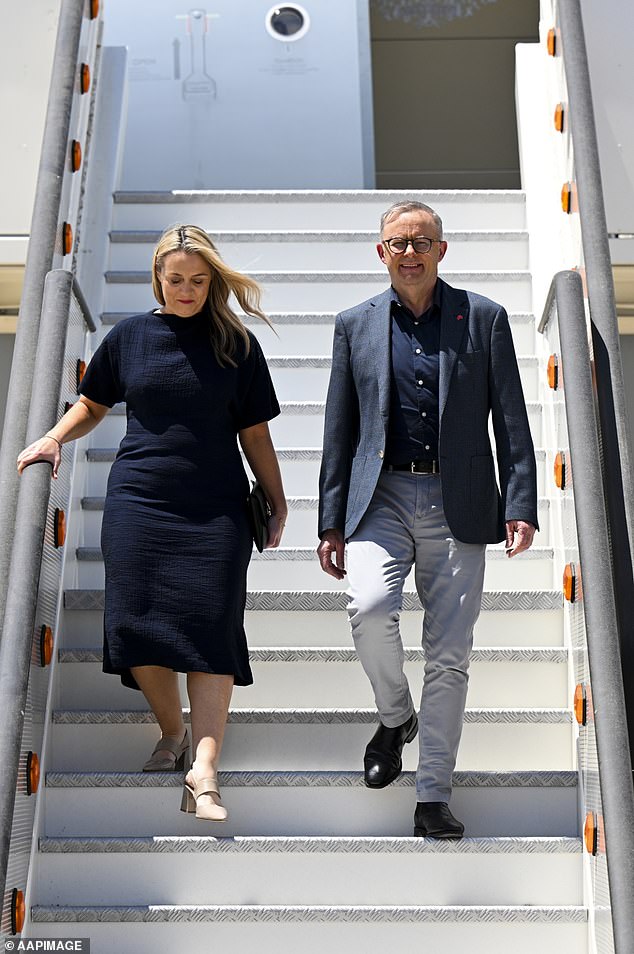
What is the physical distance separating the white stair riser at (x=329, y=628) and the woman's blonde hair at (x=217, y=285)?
0.88m

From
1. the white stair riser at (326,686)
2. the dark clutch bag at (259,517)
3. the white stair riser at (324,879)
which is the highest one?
the dark clutch bag at (259,517)

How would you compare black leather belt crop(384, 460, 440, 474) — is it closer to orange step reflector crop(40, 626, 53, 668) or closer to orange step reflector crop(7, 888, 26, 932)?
orange step reflector crop(40, 626, 53, 668)

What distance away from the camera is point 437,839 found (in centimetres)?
328

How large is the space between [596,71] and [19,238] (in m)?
2.44

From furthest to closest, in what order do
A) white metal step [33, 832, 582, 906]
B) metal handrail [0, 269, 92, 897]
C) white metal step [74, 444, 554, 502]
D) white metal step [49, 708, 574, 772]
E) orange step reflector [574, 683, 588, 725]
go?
white metal step [74, 444, 554, 502]
white metal step [49, 708, 574, 772]
orange step reflector [574, 683, 588, 725]
white metal step [33, 832, 582, 906]
metal handrail [0, 269, 92, 897]

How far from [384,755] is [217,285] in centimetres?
124

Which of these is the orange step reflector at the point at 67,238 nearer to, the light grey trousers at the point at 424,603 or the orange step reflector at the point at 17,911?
the light grey trousers at the point at 424,603

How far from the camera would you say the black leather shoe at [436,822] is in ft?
10.8

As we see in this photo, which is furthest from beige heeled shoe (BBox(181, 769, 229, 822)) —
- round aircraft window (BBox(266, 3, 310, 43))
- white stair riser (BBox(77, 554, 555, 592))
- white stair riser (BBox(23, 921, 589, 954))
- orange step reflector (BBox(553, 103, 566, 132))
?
round aircraft window (BBox(266, 3, 310, 43))

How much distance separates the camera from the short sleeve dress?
11.0ft

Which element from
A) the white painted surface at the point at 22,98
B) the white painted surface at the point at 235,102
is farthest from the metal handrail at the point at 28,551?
the white painted surface at the point at 235,102

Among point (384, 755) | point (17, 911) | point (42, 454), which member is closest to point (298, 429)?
point (42, 454)

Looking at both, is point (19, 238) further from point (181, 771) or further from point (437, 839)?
point (437, 839)

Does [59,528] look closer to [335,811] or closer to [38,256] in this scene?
[38,256]
